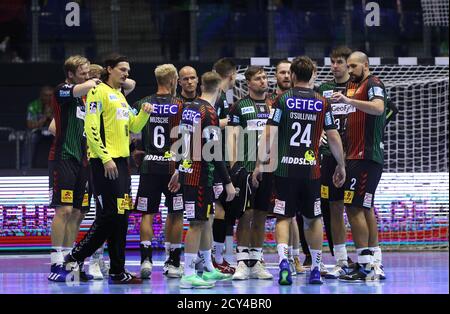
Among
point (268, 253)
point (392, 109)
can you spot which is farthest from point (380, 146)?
point (268, 253)

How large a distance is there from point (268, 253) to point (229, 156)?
3237 mm

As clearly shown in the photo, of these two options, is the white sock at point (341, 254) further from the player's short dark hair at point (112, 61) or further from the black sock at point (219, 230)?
the player's short dark hair at point (112, 61)

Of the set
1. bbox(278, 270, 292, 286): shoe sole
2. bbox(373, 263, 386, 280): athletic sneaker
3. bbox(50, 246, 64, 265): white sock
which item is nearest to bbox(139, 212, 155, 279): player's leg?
bbox(50, 246, 64, 265): white sock

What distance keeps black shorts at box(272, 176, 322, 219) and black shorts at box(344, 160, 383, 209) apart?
0.48 meters

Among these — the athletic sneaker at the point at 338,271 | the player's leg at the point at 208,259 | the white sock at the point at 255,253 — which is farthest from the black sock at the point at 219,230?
the athletic sneaker at the point at 338,271

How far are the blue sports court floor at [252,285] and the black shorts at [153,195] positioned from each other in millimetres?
736

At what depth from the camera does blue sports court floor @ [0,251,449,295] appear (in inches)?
349

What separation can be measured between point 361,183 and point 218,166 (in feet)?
5.25

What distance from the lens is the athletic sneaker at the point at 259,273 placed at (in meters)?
10.0

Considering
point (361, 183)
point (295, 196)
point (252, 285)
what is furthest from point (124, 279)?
point (361, 183)

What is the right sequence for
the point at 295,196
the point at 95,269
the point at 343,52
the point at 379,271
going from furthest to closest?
the point at 343,52 → the point at 95,269 → the point at 379,271 → the point at 295,196

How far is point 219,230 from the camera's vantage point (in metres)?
10.8

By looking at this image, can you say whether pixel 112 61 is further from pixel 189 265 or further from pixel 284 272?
pixel 284 272
